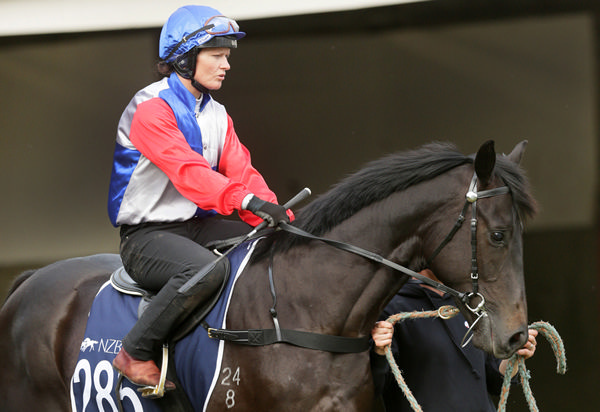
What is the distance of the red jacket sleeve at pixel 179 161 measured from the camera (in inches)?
102

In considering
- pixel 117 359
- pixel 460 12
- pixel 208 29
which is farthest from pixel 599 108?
pixel 117 359

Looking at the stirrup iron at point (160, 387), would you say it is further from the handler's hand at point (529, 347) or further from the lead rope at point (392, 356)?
the handler's hand at point (529, 347)

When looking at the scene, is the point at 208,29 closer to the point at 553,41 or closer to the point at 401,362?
the point at 401,362

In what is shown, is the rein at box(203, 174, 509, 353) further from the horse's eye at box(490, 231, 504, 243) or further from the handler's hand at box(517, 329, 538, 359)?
the handler's hand at box(517, 329, 538, 359)

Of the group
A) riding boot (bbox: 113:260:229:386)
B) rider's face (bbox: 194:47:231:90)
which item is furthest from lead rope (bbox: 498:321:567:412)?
rider's face (bbox: 194:47:231:90)

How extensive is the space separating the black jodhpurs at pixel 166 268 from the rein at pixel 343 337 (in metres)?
0.15

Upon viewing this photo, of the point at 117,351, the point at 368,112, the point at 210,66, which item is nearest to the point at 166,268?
the point at 117,351

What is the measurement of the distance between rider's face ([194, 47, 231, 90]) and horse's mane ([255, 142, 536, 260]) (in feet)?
2.20

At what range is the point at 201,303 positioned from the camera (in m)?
2.63

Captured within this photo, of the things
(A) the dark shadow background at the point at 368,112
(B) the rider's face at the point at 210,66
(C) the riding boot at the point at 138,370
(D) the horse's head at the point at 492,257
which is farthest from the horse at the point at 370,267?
(A) the dark shadow background at the point at 368,112

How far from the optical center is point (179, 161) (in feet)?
8.65

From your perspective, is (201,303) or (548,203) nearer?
(201,303)

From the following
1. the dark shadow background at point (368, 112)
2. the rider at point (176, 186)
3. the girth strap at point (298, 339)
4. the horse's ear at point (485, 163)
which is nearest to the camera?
the horse's ear at point (485, 163)

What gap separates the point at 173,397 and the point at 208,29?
57.4 inches
